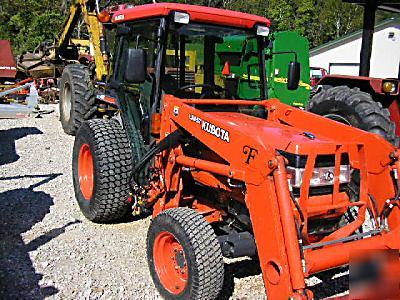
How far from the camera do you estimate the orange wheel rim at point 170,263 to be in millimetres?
3623

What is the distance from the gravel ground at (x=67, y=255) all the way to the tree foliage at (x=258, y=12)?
48.2 ft

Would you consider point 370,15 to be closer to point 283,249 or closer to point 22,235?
point 283,249

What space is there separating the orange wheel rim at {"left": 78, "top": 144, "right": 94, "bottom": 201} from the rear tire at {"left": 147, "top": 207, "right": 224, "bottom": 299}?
1.77 m

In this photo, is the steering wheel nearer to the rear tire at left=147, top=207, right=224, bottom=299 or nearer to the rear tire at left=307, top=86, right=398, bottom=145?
the rear tire at left=147, top=207, right=224, bottom=299

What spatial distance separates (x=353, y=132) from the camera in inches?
154

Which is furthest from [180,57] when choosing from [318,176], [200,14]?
[318,176]

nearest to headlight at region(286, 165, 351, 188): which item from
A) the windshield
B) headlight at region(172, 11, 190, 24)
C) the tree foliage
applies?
the windshield

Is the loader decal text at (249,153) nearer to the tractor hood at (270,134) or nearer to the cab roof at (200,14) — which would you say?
the tractor hood at (270,134)

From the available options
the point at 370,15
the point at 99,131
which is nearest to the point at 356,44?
the point at 370,15

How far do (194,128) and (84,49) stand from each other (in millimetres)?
10783

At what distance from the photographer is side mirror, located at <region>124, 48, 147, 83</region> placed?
3801 mm

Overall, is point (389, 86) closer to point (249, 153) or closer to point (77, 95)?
point (249, 153)

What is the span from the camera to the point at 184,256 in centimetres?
351

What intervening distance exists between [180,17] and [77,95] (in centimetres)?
507
